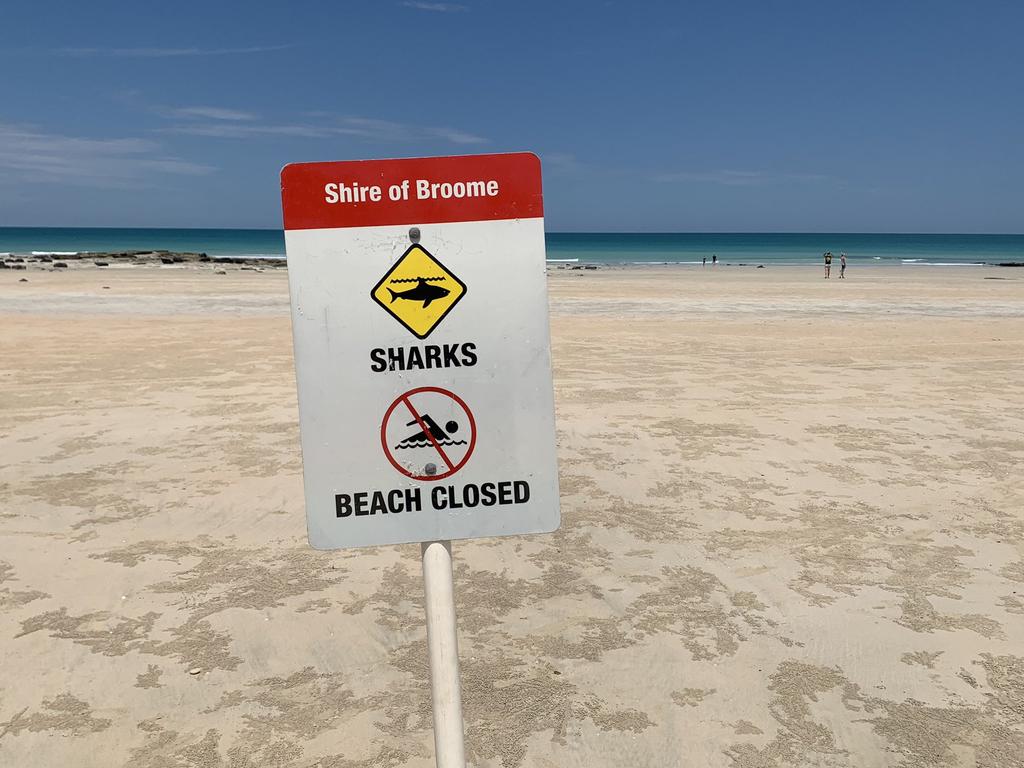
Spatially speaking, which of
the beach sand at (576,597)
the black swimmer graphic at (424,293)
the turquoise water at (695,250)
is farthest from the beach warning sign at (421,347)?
the turquoise water at (695,250)

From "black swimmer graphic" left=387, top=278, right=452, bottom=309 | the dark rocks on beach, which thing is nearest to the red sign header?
"black swimmer graphic" left=387, top=278, right=452, bottom=309

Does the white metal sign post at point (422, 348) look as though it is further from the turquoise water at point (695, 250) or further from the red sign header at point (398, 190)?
the turquoise water at point (695, 250)

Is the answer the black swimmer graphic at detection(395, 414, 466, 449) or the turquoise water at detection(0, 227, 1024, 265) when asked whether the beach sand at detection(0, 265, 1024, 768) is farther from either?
the turquoise water at detection(0, 227, 1024, 265)

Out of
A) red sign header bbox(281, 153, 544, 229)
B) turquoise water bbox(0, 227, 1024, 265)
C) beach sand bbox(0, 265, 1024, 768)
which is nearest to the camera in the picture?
red sign header bbox(281, 153, 544, 229)

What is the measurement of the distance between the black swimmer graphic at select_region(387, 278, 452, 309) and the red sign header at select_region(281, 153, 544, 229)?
0.49 ft

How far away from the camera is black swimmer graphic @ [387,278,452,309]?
192 cm

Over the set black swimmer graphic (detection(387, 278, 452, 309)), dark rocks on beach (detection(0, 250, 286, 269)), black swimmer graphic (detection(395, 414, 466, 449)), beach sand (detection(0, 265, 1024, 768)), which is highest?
dark rocks on beach (detection(0, 250, 286, 269))

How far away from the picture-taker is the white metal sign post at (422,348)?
190cm

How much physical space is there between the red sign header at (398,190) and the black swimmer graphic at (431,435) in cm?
49

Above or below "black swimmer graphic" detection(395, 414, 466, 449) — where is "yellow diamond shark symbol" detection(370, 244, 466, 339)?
above

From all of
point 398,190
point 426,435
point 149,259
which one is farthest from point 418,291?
point 149,259

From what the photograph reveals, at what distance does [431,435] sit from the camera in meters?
1.95

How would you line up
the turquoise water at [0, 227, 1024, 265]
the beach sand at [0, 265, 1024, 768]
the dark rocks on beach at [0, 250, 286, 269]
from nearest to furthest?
1. the beach sand at [0, 265, 1024, 768]
2. the dark rocks on beach at [0, 250, 286, 269]
3. the turquoise water at [0, 227, 1024, 265]

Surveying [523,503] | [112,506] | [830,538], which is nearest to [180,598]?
[112,506]
